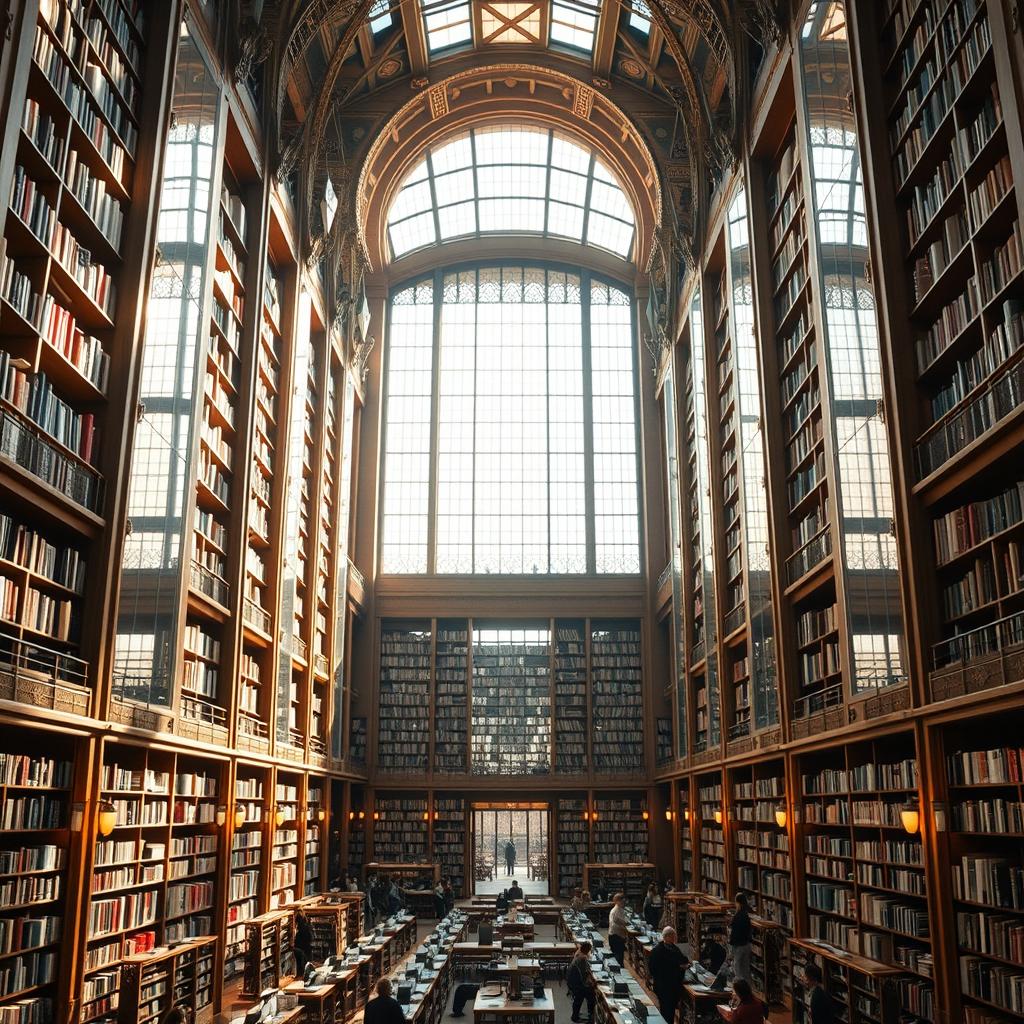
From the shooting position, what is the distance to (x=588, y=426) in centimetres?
2542

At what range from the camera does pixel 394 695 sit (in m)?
22.6

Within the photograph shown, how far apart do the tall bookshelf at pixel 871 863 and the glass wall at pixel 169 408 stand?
7.32 meters

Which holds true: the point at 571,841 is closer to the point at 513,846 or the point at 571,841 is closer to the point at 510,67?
the point at 513,846

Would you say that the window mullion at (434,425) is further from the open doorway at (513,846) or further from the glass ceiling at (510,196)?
the open doorway at (513,846)

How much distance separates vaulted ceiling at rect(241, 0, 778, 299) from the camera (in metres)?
15.8

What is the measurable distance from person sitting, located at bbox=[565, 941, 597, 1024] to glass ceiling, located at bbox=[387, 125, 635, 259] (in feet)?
61.6

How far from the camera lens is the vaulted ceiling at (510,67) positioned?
15750mm

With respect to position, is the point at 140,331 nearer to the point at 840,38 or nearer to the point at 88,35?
the point at 88,35

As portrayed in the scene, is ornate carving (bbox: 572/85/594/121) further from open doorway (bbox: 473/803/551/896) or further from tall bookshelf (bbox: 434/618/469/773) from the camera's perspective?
open doorway (bbox: 473/803/551/896)

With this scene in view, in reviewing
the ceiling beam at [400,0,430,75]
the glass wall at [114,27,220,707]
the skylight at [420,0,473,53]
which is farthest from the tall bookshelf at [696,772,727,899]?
the skylight at [420,0,473,53]

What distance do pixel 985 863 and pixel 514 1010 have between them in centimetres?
456

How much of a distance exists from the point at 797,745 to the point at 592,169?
17.9m

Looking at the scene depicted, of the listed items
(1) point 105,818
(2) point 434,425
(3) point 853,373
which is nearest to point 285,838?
(1) point 105,818

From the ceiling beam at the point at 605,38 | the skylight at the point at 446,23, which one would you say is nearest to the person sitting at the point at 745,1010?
the ceiling beam at the point at 605,38
